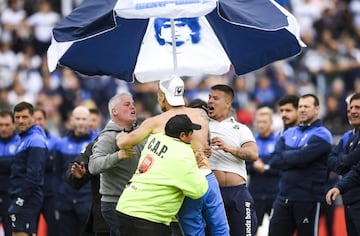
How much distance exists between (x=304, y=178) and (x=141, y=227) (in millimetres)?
3640

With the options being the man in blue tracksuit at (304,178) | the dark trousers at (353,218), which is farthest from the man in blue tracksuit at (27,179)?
the dark trousers at (353,218)

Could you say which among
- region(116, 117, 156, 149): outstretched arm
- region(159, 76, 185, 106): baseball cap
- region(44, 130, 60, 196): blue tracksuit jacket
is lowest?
region(44, 130, 60, 196): blue tracksuit jacket

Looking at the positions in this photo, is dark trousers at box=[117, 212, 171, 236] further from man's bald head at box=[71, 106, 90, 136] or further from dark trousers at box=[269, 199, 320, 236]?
man's bald head at box=[71, 106, 90, 136]

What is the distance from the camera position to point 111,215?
12328 mm

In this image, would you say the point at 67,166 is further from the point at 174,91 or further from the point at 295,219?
the point at 174,91

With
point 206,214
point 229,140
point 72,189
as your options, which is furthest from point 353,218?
point 72,189

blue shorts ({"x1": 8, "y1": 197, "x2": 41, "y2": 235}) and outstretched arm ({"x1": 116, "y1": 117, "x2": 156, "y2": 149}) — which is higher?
outstretched arm ({"x1": 116, "y1": 117, "x2": 156, "y2": 149})

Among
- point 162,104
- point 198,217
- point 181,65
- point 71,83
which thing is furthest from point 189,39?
point 71,83

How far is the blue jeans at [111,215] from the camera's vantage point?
12.3m

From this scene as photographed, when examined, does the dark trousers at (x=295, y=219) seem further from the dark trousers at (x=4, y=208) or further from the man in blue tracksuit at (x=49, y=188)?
the dark trousers at (x=4, y=208)

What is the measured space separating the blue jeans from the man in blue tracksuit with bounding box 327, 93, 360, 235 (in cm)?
255

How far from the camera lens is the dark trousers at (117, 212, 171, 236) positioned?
1095 cm

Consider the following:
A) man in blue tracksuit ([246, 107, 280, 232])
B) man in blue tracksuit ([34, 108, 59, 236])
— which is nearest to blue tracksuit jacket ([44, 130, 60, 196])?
man in blue tracksuit ([34, 108, 59, 236])

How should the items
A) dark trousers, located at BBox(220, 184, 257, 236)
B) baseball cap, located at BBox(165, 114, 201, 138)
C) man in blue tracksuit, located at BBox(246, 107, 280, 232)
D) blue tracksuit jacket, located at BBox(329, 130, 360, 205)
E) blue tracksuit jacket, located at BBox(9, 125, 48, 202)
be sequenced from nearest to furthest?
1. baseball cap, located at BBox(165, 114, 201, 138)
2. dark trousers, located at BBox(220, 184, 257, 236)
3. blue tracksuit jacket, located at BBox(329, 130, 360, 205)
4. blue tracksuit jacket, located at BBox(9, 125, 48, 202)
5. man in blue tracksuit, located at BBox(246, 107, 280, 232)
